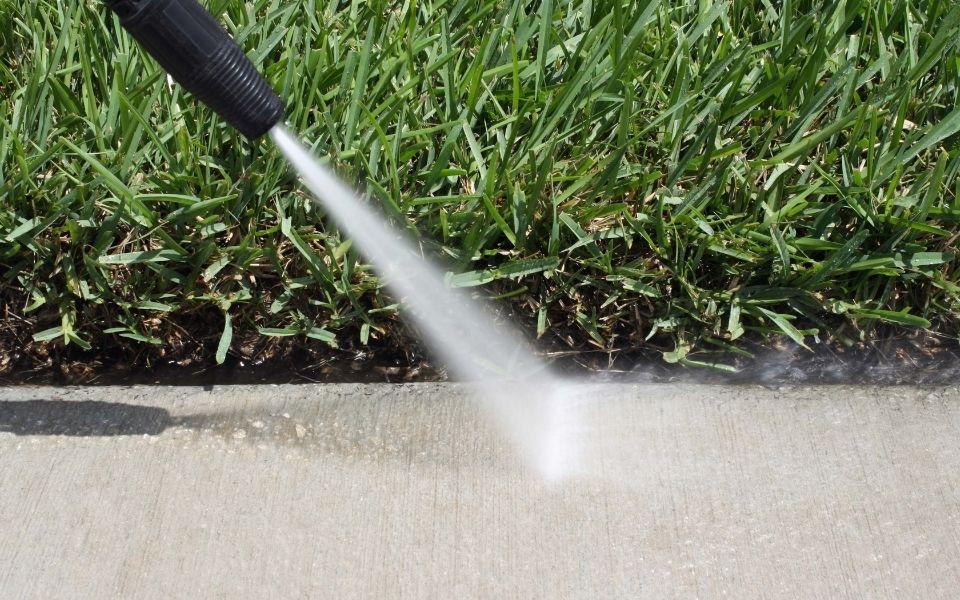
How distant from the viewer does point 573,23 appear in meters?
2.42

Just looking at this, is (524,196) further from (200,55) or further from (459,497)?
(200,55)

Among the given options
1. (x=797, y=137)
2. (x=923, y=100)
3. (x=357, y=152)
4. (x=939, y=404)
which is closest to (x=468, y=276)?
(x=357, y=152)

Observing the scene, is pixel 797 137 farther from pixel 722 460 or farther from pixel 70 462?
pixel 70 462

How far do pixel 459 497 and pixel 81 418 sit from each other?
2.64ft

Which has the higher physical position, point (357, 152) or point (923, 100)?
point (357, 152)

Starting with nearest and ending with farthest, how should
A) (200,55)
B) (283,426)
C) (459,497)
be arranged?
1. (200,55)
2. (459,497)
3. (283,426)

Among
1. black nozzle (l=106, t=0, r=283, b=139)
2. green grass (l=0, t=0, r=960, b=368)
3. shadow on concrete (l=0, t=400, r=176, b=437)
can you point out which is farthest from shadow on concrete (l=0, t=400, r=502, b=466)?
black nozzle (l=106, t=0, r=283, b=139)

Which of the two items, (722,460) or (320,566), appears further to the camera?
(722,460)

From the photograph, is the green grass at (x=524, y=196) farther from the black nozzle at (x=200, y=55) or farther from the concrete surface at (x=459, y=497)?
the black nozzle at (x=200, y=55)

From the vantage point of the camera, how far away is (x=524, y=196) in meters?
2.02

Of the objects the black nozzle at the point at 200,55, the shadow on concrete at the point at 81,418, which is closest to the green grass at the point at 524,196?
the shadow on concrete at the point at 81,418

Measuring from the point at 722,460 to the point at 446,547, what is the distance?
570 mm

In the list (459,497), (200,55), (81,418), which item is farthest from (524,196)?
(81,418)

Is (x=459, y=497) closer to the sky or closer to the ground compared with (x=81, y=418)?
closer to the ground
